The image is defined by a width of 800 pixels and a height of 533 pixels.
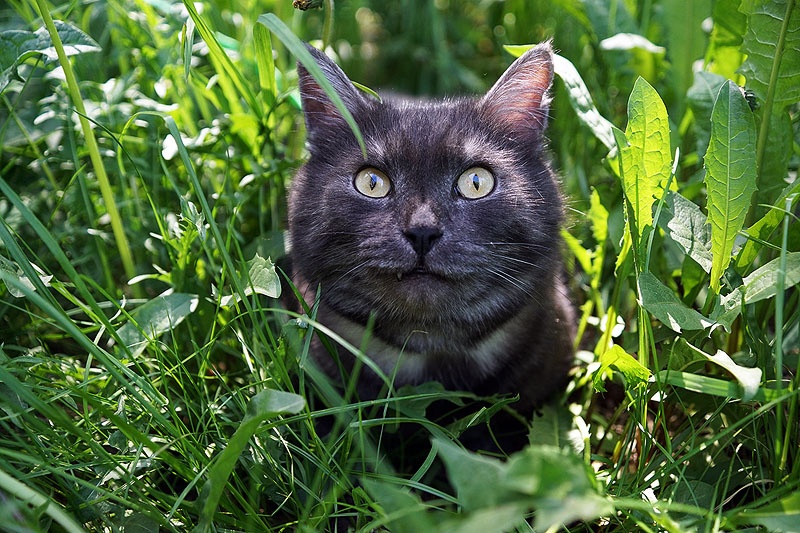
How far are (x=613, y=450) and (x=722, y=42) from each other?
1251mm

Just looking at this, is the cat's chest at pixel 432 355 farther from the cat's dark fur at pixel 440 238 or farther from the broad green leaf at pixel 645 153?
the broad green leaf at pixel 645 153

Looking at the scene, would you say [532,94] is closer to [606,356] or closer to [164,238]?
[606,356]

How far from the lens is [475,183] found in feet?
5.46

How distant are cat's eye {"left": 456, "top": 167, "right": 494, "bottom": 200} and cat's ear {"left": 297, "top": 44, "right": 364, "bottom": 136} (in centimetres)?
37

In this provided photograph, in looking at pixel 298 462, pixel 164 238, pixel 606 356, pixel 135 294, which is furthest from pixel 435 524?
pixel 135 294

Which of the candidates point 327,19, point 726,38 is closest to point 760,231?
point 726,38

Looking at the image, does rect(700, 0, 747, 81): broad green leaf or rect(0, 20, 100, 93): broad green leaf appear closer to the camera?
rect(0, 20, 100, 93): broad green leaf

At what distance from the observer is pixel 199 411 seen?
171 cm

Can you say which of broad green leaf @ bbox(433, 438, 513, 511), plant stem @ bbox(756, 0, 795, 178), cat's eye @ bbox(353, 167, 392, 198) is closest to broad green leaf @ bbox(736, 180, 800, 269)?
plant stem @ bbox(756, 0, 795, 178)

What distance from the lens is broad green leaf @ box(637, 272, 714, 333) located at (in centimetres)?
149

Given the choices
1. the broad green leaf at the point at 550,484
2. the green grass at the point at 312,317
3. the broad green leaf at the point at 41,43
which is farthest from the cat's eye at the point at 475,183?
the broad green leaf at the point at 41,43

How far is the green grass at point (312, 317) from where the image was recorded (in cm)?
133

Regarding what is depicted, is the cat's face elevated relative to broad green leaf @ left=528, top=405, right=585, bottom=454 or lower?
elevated

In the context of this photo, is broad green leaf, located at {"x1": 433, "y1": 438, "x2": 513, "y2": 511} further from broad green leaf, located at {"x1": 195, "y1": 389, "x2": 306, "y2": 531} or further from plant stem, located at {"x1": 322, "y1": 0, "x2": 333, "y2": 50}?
plant stem, located at {"x1": 322, "y1": 0, "x2": 333, "y2": 50}
